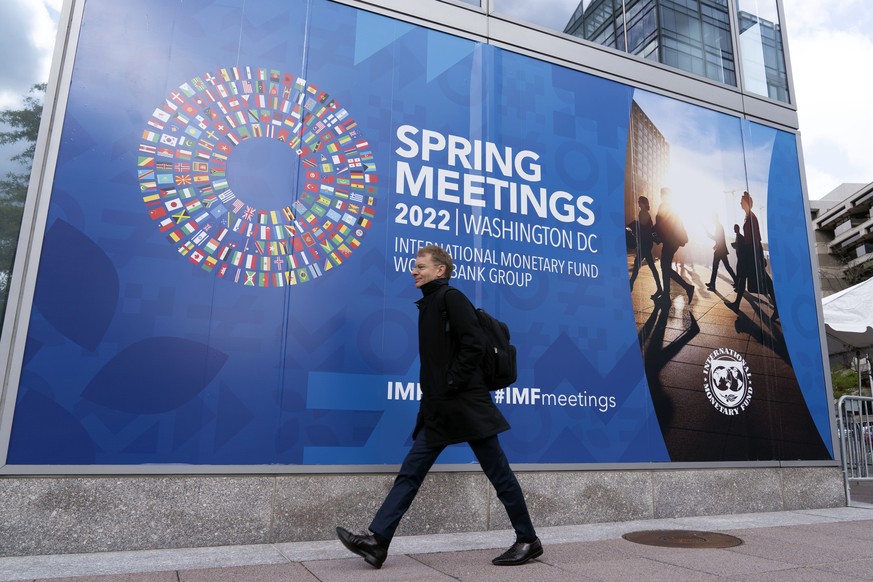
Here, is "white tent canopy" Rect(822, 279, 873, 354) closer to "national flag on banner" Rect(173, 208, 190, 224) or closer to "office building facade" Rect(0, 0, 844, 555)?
"office building facade" Rect(0, 0, 844, 555)

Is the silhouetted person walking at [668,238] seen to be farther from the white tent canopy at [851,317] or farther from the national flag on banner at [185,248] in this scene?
the national flag on banner at [185,248]

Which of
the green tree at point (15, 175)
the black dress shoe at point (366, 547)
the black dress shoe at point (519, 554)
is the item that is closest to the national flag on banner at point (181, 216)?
the green tree at point (15, 175)

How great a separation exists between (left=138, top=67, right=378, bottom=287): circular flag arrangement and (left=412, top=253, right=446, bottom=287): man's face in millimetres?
1145

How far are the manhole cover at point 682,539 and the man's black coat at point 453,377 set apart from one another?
1720 millimetres

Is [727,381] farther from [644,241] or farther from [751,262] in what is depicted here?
[644,241]

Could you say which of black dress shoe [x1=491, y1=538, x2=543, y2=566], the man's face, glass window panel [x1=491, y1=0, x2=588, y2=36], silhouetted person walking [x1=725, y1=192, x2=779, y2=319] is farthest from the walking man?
silhouetted person walking [x1=725, y1=192, x2=779, y2=319]

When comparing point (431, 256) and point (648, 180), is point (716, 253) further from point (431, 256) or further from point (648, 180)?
point (431, 256)

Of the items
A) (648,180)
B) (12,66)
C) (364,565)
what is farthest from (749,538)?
(12,66)

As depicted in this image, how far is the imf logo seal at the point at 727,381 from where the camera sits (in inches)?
256

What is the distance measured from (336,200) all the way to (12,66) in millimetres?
2516

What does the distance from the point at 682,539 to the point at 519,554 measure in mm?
1691

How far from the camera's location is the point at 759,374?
22.4ft

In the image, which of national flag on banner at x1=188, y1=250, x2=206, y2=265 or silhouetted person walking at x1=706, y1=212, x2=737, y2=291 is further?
silhouetted person walking at x1=706, y1=212, x2=737, y2=291

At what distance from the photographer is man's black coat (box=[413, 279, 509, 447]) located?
3.88m
